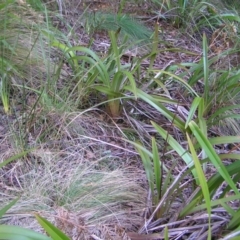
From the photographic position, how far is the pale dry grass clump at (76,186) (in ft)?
5.58

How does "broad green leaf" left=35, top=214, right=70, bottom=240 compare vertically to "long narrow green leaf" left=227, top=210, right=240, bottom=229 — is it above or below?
above

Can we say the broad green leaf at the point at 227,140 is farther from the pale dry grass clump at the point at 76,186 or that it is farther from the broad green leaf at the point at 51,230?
the broad green leaf at the point at 51,230

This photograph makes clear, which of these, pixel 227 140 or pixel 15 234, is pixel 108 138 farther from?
pixel 15 234

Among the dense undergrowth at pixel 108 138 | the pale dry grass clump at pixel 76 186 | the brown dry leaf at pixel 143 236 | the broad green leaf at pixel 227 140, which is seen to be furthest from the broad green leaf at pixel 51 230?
the broad green leaf at pixel 227 140

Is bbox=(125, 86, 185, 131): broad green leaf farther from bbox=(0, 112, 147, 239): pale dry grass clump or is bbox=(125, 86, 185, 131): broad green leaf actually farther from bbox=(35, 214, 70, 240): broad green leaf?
bbox=(35, 214, 70, 240): broad green leaf

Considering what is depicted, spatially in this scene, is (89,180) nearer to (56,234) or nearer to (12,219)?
(12,219)

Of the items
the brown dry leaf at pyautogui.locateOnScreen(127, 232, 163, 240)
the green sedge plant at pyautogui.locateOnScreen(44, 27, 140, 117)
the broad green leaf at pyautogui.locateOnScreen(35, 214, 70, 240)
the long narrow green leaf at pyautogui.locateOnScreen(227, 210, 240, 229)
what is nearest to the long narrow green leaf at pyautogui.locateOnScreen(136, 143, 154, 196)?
the brown dry leaf at pyautogui.locateOnScreen(127, 232, 163, 240)

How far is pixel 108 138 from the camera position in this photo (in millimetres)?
2338

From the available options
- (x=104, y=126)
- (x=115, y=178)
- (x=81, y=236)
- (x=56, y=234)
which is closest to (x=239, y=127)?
(x=104, y=126)

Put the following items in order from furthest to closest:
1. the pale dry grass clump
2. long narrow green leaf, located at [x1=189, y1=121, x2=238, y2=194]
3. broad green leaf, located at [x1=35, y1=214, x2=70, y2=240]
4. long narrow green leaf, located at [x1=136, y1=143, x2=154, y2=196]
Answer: long narrow green leaf, located at [x1=136, y1=143, x2=154, y2=196], the pale dry grass clump, long narrow green leaf, located at [x1=189, y1=121, x2=238, y2=194], broad green leaf, located at [x1=35, y1=214, x2=70, y2=240]

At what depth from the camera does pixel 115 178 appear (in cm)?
198

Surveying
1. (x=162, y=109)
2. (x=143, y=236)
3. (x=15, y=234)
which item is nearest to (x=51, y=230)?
(x=15, y=234)

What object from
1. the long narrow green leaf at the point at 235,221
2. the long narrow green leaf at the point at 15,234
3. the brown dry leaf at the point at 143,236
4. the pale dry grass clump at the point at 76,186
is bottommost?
the pale dry grass clump at the point at 76,186

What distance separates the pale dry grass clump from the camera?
67.0 inches
